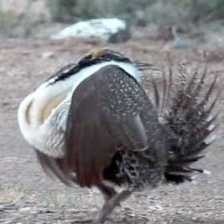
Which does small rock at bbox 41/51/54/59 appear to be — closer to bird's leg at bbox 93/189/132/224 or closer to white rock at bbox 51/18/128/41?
white rock at bbox 51/18/128/41

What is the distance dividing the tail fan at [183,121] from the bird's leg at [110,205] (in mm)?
314

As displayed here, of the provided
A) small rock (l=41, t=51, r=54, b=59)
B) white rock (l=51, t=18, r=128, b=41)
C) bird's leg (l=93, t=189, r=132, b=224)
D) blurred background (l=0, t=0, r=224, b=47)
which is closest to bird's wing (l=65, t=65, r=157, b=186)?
bird's leg (l=93, t=189, r=132, b=224)

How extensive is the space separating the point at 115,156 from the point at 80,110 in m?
0.37

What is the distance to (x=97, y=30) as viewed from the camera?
1736 centimetres

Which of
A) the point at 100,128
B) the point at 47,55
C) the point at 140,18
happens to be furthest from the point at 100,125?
the point at 140,18

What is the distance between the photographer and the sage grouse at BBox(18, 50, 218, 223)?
5.58 meters

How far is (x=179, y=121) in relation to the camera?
20.1 ft

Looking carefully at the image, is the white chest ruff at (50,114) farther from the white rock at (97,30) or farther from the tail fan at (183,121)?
the white rock at (97,30)

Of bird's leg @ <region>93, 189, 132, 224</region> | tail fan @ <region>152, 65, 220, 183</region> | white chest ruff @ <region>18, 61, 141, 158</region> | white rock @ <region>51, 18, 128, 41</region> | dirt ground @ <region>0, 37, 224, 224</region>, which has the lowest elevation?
white rock @ <region>51, 18, 128, 41</region>

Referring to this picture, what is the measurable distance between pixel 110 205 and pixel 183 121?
2.33 ft

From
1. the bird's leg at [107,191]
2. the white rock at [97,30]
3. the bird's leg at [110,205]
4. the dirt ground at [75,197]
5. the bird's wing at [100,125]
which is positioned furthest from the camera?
the white rock at [97,30]

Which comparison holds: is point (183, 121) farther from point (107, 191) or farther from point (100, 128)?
point (100, 128)

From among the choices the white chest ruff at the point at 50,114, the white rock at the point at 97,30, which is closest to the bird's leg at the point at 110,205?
the white chest ruff at the point at 50,114

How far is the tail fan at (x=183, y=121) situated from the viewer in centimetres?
612
